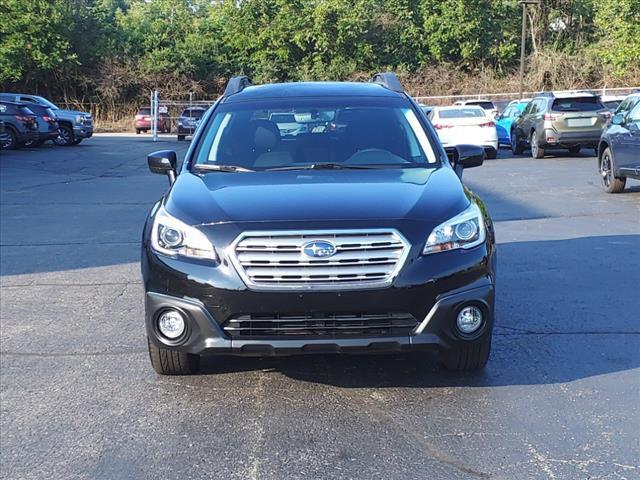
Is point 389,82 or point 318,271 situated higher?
point 389,82

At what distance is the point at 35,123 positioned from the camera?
24844 millimetres

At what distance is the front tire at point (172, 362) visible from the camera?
4652mm

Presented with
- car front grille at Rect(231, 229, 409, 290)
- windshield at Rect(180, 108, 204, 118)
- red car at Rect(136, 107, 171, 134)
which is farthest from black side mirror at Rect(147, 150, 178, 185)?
red car at Rect(136, 107, 171, 134)

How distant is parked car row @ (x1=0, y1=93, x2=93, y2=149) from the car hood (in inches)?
827

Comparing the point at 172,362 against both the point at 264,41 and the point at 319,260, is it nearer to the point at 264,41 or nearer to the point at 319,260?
the point at 319,260

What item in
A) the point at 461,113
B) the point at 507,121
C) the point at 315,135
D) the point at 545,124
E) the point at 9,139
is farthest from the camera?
the point at 507,121

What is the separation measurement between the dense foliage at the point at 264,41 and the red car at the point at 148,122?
22.6 ft

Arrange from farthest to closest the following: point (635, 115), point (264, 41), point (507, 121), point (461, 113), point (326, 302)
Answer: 1. point (264, 41)
2. point (507, 121)
3. point (461, 113)
4. point (635, 115)
5. point (326, 302)

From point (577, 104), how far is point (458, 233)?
16626 millimetres

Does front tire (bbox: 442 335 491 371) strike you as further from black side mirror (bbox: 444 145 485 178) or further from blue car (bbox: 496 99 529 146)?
blue car (bbox: 496 99 529 146)

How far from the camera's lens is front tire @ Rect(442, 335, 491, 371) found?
455cm

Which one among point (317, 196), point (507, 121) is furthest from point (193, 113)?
point (317, 196)

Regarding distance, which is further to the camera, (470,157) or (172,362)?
(470,157)

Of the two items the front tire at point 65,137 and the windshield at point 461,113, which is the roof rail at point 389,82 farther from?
the front tire at point 65,137
